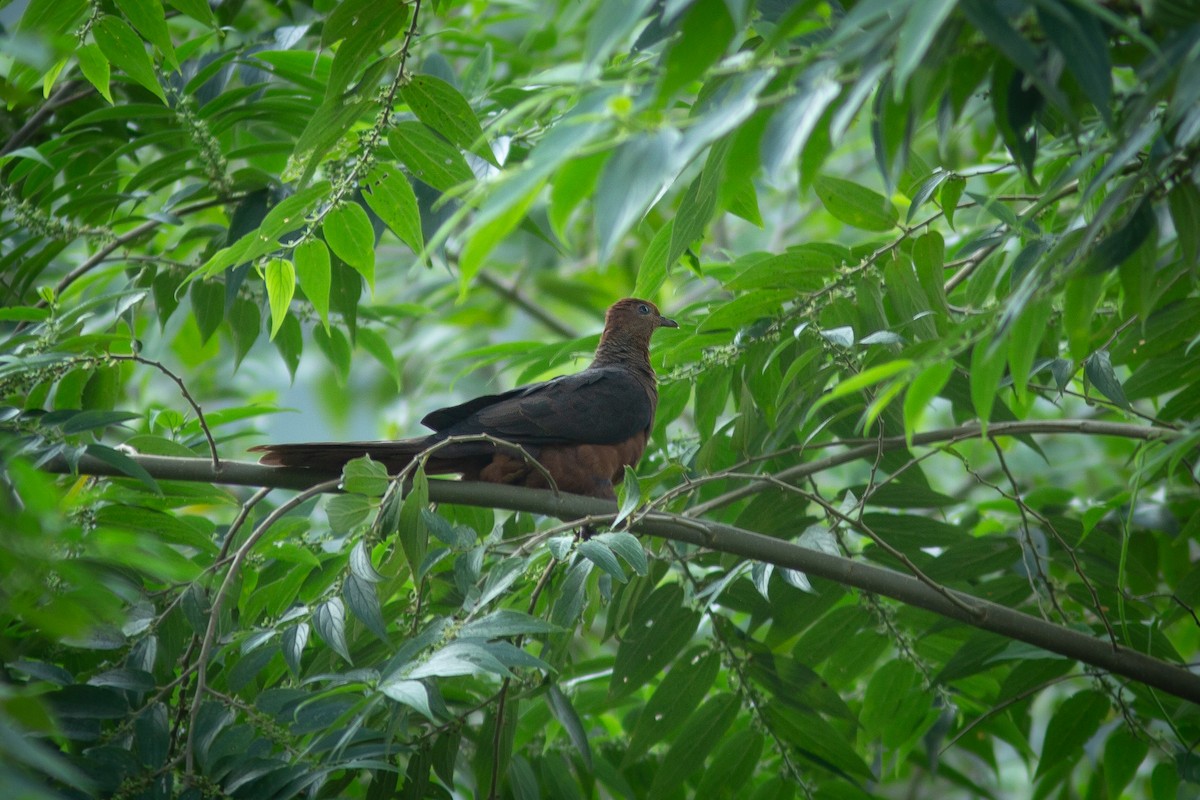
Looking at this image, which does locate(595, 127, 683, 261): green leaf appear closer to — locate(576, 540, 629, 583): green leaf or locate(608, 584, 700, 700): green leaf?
locate(576, 540, 629, 583): green leaf

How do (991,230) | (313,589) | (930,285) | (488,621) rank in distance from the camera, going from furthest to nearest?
(991,230)
(313,589)
(930,285)
(488,621)

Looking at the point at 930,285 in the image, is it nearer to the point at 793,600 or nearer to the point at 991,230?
the point at 991,230

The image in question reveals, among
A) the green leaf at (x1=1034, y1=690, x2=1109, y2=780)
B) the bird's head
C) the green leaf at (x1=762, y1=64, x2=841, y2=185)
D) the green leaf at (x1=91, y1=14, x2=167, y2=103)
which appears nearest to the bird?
the bird's head

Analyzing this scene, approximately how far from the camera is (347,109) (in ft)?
8.09

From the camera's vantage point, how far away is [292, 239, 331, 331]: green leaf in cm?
249

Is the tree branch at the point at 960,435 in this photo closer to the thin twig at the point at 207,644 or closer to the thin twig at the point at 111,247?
the thin twig at the point at 207,644

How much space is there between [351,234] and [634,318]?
2814 millimetres

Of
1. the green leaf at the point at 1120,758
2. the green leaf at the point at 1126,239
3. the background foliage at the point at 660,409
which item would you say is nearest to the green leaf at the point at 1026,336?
the background foliage at the point at 660,409

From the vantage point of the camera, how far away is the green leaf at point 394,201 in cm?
256

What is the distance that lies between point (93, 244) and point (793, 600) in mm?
2644

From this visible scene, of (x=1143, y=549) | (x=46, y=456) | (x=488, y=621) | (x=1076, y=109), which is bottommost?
(x=1143, y=549)

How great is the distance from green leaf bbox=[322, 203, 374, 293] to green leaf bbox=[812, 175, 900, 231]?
1.26m

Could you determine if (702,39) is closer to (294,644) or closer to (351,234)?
(351,234)

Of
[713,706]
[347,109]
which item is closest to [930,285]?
[713,706]
